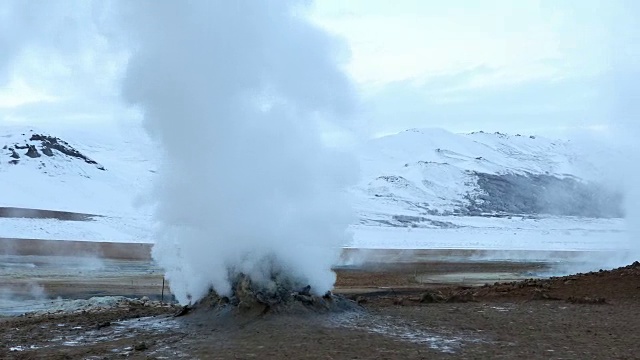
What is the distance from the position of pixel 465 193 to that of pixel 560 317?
136 m

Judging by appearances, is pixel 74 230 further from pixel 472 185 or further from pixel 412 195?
pixel 472 185

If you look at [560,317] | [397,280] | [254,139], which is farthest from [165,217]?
[397,280]

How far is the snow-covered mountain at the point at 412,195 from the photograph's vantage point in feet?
233

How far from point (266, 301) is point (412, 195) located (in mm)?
128127

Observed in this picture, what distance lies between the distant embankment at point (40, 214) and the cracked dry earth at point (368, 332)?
55.2 metres

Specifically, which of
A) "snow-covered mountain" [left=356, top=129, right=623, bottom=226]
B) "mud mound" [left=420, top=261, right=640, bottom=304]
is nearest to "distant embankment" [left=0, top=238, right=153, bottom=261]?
"mud mound" [left=420, top=261, right=640, bottom=304]

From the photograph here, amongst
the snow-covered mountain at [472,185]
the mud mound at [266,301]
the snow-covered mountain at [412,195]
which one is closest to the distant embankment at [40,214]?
the snow-covered mountain at [412,195]

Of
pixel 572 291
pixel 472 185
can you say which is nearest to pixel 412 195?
pixel 472 185

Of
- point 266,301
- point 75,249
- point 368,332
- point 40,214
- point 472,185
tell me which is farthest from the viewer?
point 472,185

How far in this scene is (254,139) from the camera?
1684 centimetres

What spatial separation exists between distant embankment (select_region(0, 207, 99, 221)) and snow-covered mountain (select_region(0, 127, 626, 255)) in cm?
242

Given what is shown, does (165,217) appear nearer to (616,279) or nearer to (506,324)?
(506,324)

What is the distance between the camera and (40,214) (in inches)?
2830

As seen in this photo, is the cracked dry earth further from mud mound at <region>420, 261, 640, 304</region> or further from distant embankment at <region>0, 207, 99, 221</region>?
distant embankment at <region>0, 207, 99, 221</region>
